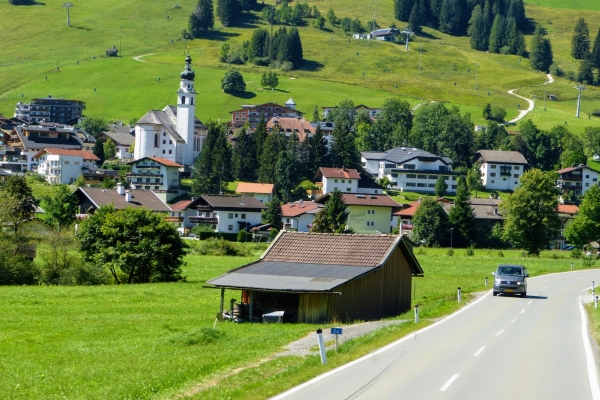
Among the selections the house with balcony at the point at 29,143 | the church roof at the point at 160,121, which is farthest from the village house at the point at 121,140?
the church roof at the point at 160,121

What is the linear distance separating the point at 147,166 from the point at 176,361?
104574 millimetres

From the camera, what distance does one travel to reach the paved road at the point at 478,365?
60.4ft

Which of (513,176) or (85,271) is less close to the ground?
(513,176)

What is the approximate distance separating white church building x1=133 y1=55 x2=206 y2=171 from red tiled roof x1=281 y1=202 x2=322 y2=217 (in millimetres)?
33906

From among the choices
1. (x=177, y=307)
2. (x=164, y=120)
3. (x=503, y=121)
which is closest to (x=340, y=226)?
(x=177, y=307)

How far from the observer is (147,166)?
4990 inches

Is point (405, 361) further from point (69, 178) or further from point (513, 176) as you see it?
point (513, 176)

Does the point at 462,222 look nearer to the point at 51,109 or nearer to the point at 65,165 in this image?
the point at 65,165

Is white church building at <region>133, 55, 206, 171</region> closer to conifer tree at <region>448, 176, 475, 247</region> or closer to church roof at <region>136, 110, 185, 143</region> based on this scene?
church roof at <region>136, 110, 185, 143</region>

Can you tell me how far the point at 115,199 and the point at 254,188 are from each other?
26.7 metres

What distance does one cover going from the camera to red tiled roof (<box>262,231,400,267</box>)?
36938 millimetres

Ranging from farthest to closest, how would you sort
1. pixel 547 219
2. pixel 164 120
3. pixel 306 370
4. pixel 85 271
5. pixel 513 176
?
pixel 164 120, pixel 513 176, pixel 547 219, pixel 85 271, pixel 306 370

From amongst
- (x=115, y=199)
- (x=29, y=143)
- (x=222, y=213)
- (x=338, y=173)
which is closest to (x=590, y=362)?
(x=115, y=199)

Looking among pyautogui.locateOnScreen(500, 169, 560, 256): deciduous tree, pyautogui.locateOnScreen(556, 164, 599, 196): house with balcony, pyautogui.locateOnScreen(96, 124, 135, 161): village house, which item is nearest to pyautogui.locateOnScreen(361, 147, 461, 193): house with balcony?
pyautogui.locateOnScreen(556, 164, 599, 196): house with balcony
